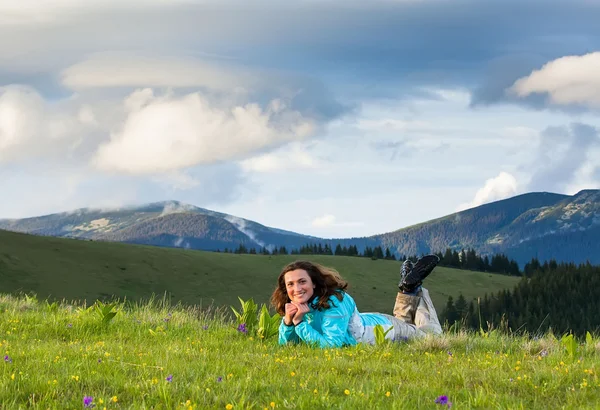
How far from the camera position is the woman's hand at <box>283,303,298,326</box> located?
33.9ft

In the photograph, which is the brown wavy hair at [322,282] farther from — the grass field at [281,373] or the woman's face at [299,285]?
the grass field at [281,373]

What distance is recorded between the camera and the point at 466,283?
167375 mm

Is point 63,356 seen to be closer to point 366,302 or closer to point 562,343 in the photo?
point 562,343

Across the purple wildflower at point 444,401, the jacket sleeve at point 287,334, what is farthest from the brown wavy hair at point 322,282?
the purple wildflower at point 444,401

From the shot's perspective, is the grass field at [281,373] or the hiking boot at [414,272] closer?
the grass field at [281,373]

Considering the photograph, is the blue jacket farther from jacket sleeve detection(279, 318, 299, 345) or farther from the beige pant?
the beige pant

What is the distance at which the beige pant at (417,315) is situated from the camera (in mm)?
11874

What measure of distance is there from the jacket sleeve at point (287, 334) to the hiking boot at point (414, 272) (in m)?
2.71

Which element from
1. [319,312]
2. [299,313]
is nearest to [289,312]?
[299,313]

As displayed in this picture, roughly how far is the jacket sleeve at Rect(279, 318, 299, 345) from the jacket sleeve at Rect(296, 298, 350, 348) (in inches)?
7.6

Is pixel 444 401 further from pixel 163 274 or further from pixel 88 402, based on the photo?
pixel 163 274

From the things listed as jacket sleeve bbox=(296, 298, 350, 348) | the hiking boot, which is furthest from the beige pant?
jacket sleeve bbox=(296, 298, 350, 348)

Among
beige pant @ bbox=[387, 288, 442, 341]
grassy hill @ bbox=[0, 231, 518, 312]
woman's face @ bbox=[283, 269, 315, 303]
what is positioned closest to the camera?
woman's face @ bbox=[283, 269, 315, 303]

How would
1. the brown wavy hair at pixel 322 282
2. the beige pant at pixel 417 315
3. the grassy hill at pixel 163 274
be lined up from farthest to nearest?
the grassy hill at pixel 163 274 < the beige pant at pixel 417 315 < the brown wavy hair at pixel 322 282
